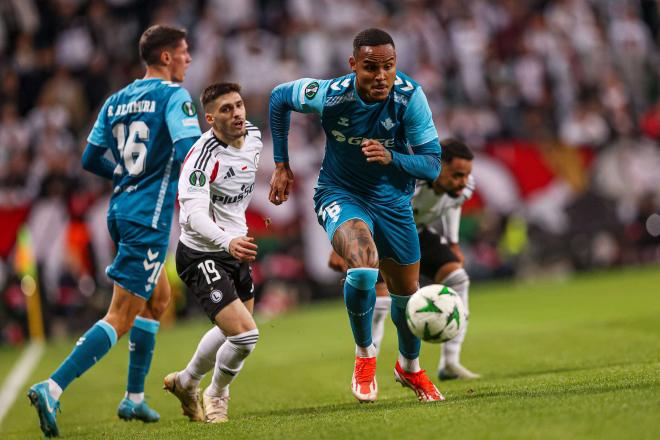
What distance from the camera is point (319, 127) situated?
18781mm

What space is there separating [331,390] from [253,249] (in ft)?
8.10

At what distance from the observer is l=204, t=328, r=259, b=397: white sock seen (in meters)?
7.13

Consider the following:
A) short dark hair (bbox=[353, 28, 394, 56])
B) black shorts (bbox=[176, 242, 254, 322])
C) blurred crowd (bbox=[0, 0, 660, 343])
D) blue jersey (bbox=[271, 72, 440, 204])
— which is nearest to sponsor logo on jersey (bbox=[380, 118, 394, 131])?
blue jersey (bbox=[271, 72, 440, 204])

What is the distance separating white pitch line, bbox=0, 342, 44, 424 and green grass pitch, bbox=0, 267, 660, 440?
6.0 inches

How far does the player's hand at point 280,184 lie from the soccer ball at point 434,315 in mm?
1262

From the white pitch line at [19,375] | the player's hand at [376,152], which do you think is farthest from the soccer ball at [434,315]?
the white pitch line at [19,375]

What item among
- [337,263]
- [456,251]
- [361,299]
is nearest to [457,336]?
[456,251]

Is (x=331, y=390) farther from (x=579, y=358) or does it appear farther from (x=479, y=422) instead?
(x=479, y=422)

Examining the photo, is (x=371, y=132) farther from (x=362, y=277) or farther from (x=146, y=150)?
(x=146, y=150)

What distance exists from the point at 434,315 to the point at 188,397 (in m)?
1.94

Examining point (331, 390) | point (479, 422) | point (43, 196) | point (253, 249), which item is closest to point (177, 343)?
point (43, 196)

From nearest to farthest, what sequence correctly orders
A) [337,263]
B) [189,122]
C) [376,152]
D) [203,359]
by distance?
[376,152]
[203,359]
[189,122]
[337,263]

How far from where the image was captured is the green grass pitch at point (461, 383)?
18.7ft

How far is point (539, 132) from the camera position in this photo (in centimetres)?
1988
